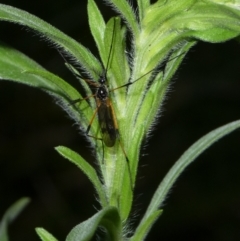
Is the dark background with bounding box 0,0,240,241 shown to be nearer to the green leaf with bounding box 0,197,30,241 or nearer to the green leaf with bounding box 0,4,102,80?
the green leaf with bounding box 0,197,30,241

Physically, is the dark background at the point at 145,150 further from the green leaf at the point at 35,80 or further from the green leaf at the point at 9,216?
the green leaf at the point at 35,80

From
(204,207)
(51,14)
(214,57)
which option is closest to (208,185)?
(204,207)

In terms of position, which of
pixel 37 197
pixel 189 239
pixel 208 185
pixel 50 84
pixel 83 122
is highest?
pixel 50 84

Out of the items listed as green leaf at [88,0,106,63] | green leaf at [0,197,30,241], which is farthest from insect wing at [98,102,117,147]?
green leaf at [0,197,30,241]

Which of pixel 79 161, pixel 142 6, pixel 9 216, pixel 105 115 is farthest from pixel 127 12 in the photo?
pixel 9 216

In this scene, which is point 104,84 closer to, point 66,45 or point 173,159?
point 66,45

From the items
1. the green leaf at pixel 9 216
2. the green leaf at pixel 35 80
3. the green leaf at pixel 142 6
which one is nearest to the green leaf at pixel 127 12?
the green leaf at pixel 142 6

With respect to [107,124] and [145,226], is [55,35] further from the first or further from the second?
[145,226]
